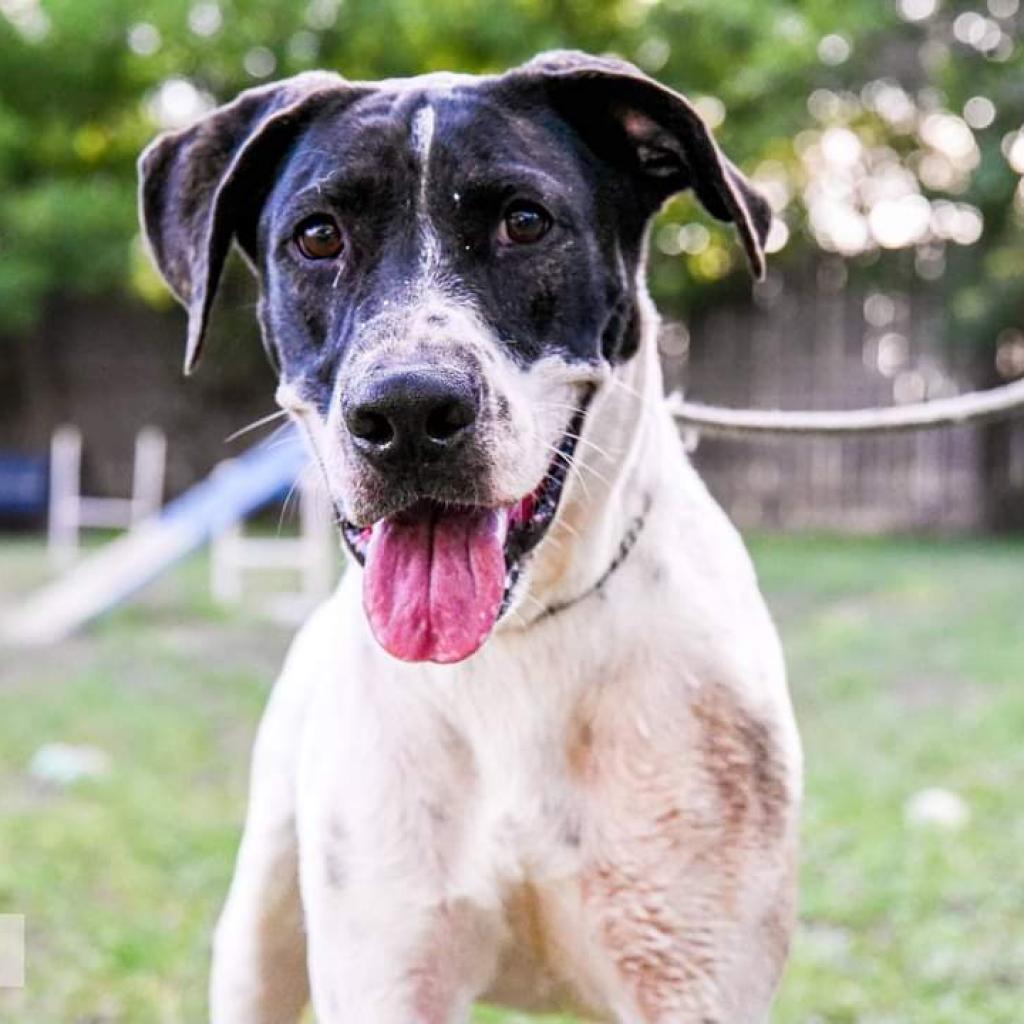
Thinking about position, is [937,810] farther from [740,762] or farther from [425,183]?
[425,183]

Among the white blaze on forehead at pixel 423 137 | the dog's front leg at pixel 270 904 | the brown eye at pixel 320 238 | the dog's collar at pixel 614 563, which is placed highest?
the white blaze on forehead at pixel 423 137

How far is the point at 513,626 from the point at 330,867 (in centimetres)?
42

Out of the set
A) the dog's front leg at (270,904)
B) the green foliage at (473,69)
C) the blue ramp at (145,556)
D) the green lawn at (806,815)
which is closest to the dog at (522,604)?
the dog's front leg at (270,904)

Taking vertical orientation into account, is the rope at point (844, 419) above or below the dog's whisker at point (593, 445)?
below

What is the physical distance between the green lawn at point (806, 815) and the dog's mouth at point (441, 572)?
1.64 meters

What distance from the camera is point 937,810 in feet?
16.0

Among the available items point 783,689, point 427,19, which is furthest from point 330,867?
point 427,19

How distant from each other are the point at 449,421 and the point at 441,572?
0.76 feet

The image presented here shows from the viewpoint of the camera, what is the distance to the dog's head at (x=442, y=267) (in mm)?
2074

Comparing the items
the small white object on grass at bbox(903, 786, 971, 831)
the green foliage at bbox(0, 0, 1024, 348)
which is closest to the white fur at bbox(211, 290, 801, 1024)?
the small white object on grass at bbox(903, 786, 971, 831)

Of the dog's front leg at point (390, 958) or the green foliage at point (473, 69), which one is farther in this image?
the green foliage at point (473, 69)

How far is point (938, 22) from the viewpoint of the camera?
14.8 metres

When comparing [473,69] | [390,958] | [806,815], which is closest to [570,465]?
[390,958]

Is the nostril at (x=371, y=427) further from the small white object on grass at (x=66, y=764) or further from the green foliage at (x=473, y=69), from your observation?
the green foliage at (x=473, y=69)
